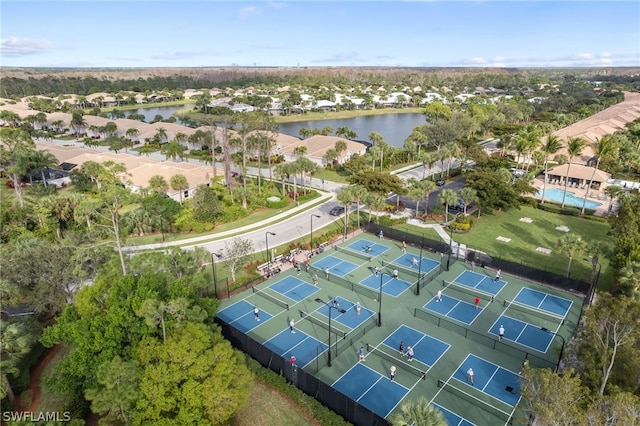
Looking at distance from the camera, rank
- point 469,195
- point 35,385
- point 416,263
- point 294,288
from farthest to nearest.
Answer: point 469,195 → point 416,263 → point 294,288 → point 35,385

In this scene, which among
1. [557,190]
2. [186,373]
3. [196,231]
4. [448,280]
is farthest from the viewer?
[557,190]

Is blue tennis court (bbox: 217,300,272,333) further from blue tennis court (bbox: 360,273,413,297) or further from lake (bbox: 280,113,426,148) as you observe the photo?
lake (bbox: 280,113,426,148)

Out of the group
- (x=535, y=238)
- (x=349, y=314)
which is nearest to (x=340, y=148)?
(x=535, y=238)

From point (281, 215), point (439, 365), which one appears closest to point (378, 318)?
point (439, 365)

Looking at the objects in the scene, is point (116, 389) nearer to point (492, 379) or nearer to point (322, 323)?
point (322, 323)

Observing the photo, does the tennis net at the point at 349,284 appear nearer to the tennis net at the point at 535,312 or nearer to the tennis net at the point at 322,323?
Answer: the tennis net at the point at 322,323

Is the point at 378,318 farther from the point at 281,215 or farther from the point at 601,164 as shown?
the point at 601,164
